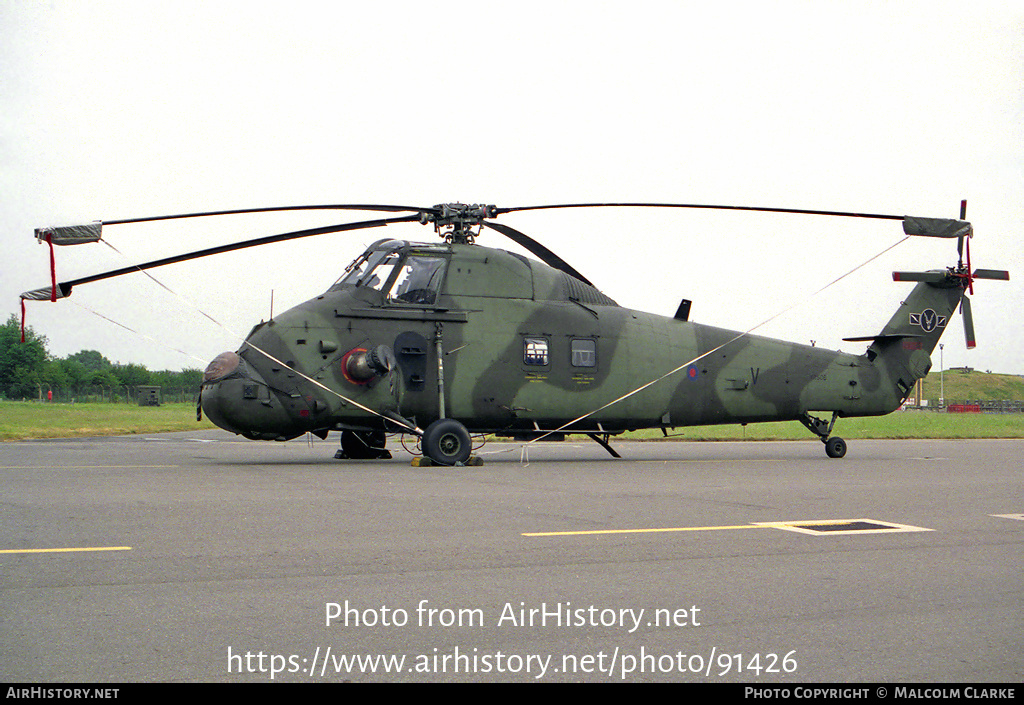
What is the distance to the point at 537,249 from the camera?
17234 mm

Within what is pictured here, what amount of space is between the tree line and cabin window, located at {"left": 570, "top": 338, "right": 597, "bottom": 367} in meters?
69.7

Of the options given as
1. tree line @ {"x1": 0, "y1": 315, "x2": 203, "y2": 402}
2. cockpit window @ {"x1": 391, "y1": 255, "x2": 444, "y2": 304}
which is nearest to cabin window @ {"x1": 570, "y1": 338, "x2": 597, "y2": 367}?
cockpit window @ {"x1": 391, "y1": 255, "x2": 444, "y2": 304}

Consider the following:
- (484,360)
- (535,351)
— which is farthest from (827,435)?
(484,360)

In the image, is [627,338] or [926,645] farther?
[627,338]

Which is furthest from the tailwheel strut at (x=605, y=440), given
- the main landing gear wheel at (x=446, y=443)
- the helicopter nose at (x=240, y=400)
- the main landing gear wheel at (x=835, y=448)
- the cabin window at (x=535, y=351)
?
the helicopter nose at (x=240, y=400)

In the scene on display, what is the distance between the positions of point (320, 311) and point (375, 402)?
200 centimetres

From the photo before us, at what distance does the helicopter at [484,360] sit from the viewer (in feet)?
49.9

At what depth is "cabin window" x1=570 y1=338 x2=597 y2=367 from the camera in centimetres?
1758

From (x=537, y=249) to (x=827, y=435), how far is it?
829 centimetres

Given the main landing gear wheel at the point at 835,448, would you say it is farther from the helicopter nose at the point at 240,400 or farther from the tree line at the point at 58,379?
the tree line at the point at 58,379

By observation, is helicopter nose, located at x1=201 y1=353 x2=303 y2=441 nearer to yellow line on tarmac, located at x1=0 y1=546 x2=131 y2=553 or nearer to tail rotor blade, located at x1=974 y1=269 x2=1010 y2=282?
yellow line on tarmac, located at x1=0 y1=546 x2=131 y2=553

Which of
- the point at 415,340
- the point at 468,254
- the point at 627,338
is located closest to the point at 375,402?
the point at 415,340

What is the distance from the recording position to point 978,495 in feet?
35.5
